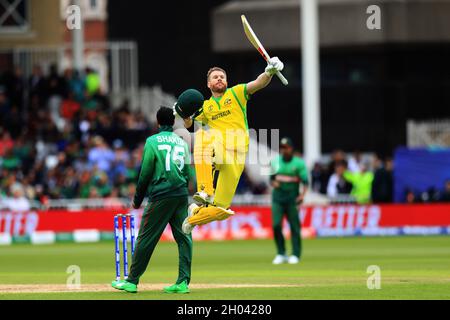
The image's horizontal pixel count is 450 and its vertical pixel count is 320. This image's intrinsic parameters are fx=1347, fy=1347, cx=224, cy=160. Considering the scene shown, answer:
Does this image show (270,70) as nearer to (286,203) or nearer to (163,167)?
(163,167)

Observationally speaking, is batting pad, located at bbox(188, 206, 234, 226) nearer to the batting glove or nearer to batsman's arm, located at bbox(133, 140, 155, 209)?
batsman's arm, located at bbox(133, 140, 155, 209)

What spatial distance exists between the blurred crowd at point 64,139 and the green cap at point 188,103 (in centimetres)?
1834

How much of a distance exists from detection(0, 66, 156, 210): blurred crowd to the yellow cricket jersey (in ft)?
59.3

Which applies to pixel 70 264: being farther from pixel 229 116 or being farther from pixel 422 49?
pixel 422 49

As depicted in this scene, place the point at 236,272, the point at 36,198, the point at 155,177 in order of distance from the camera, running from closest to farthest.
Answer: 1. the point at 155,177
2. the point at 236,272
3. the point at 36,198

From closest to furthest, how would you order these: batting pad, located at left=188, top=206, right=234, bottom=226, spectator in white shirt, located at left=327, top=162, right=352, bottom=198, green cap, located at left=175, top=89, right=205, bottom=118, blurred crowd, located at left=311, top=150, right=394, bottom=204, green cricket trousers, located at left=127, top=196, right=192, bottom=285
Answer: green cricket trousers, located at left=127, top=196, right=192, bottom=285, green cap, located at left=175, top=89, right=205, bottom=118, batting pad, located at left=188, top=206, right=234, bottom=226, blurred crowd, located at left=311, top=150, right=394, bottom=204, spectator in white shirt, located at left=327, top=162, right=352, bottom=198

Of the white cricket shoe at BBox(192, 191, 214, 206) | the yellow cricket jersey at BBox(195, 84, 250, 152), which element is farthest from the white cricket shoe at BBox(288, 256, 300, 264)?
the yellow cricket jersey at BBox(195, 84, 250, 152)

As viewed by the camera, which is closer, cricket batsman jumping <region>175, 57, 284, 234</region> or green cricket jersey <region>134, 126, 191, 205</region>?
green cricket jersey <region>134, 126, 191, 205</region>

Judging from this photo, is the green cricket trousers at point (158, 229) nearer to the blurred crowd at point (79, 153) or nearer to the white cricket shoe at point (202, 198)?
the white cricket shoe at point (202, 198)

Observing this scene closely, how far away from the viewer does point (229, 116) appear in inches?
684

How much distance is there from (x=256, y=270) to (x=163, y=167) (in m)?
6.89

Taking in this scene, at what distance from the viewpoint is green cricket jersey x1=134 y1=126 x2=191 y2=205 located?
659 inches

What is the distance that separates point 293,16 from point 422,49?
15.5 feet
